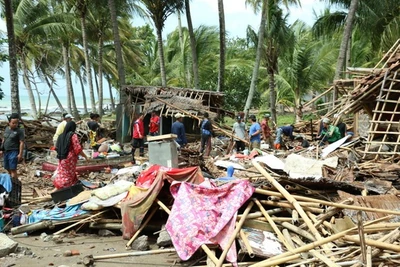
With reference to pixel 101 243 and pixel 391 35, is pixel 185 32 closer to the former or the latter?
pixel 391 35

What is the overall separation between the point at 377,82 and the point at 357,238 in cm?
694

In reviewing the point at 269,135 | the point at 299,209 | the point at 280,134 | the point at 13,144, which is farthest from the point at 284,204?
the point at 269,135

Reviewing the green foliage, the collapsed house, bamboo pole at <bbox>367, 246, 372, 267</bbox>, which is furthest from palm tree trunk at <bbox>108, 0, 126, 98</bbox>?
bamboo pole at <bbox>367, 246, 372, 267</bbox>

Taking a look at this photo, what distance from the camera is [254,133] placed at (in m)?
12.5

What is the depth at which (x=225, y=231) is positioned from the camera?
5.31m

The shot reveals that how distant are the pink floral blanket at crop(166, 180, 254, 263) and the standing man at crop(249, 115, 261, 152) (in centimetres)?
664

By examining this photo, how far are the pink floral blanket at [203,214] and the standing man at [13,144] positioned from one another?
3.93m

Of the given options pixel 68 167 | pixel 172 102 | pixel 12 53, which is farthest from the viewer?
pixel 172 102

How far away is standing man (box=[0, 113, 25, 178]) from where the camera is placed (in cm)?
835

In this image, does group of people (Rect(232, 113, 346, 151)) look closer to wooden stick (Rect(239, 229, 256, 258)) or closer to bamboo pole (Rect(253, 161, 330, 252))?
bamboo pole (Rect(253, 161, 330, 252))

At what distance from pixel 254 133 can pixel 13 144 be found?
21.7ft

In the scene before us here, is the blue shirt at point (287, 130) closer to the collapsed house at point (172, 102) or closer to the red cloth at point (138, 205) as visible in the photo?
the collapsed house at point (172, 102)

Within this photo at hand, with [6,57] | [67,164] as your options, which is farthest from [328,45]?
[67,164]

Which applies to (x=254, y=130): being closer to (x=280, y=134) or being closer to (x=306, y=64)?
(x=280, y=134)
